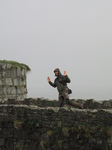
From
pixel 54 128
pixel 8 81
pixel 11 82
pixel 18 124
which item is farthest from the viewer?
pixel 11 82

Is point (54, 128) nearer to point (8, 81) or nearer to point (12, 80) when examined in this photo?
point (8, 81)

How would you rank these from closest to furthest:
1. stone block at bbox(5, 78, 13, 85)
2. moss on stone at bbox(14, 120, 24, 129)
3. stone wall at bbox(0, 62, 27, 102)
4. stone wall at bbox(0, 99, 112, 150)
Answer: stone wall at bbox(0, 99, 112, 150)
moss on stone at bbox(14, 120, 24, 129)
stone wall at bbox(0, 62, 27, 102)
stone block at bbox(5, 78, 13, 85)

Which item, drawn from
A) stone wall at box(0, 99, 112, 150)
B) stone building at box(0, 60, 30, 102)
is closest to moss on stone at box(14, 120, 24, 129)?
stone wall at box(0, 99, 112, 150)

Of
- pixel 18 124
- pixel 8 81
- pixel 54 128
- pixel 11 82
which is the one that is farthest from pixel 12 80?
pixel 54 128

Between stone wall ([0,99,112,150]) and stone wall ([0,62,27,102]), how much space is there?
17.4ft

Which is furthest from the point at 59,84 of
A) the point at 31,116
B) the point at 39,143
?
the point at 39,143

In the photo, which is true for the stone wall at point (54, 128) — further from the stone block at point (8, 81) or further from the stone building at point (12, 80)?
the stone block at point (8, 81)

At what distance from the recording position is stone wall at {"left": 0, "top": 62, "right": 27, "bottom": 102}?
611 inches

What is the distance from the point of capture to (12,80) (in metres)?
15.9

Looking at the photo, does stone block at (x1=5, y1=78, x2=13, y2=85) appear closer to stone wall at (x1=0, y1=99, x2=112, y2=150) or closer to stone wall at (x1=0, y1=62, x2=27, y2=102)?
stone wall at (x1=0, y1=62, x2=27, y2=102)

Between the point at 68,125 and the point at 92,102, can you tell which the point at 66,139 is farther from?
the point at 92,102

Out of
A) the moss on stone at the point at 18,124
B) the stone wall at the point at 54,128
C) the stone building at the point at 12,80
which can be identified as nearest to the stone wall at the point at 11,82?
the stone building at the point at 12,80

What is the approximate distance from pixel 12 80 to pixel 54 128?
7.55m

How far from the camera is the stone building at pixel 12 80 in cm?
1554
